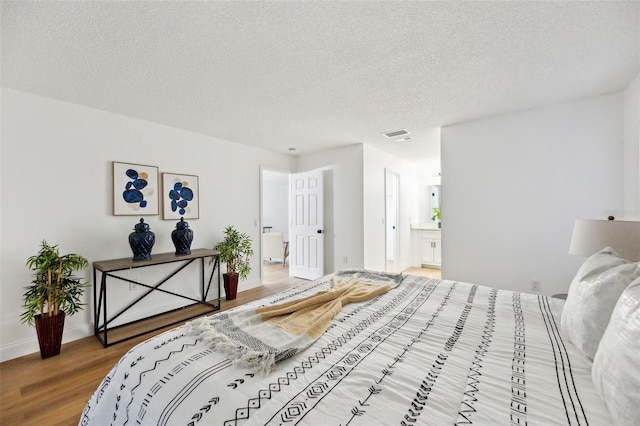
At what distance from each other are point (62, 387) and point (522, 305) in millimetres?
3275

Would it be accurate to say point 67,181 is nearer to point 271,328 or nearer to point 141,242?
point 141,242

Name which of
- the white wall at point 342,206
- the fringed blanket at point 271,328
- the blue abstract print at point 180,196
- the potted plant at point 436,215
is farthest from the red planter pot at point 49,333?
the potted plant at point 436,215

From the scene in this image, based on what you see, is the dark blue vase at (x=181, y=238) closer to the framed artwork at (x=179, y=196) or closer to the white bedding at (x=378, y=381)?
the framed artwork at (x=179, y=196)

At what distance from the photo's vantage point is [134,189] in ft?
10.4

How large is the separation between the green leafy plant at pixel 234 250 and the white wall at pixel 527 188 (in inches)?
114

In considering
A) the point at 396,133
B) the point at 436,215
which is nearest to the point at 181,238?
the point at 396,133

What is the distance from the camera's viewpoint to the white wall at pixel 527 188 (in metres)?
2.69

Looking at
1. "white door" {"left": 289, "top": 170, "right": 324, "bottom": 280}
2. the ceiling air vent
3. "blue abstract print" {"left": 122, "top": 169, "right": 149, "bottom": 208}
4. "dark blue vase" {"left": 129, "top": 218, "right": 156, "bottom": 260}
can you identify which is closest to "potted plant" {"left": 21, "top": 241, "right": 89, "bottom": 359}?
"dark blue vase" {"left": 129, "top": 218, "right": 156, "bottom": 260}

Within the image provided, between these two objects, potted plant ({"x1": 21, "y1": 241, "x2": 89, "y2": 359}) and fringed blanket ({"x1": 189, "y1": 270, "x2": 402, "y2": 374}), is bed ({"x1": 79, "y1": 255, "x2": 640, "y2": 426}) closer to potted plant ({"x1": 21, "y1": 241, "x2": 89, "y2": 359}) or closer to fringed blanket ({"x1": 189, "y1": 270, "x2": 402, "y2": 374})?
fringed blanket ({"x1": 189, "y1": 270, "x2": 402, "y2": 374})

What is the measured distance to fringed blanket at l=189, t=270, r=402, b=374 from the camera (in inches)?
41.4

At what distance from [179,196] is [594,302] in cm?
394

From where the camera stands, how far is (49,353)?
2355mm

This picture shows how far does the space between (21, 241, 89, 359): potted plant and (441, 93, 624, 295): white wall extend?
4173 millimetres

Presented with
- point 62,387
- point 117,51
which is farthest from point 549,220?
point 62,387
